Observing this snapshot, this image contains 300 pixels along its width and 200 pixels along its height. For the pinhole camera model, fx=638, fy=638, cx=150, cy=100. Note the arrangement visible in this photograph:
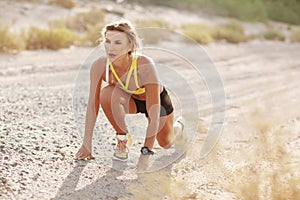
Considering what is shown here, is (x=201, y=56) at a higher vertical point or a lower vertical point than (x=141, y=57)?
lower

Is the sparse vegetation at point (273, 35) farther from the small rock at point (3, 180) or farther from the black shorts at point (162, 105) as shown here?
the small rock at point (3, 180)

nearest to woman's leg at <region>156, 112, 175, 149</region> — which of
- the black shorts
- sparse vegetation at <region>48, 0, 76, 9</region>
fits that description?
the black shorts

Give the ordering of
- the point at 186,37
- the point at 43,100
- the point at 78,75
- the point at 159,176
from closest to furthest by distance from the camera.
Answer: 1. the point at 159,176
2. the point at 43,100
3. the point at 78,75
4. the point at 186,37

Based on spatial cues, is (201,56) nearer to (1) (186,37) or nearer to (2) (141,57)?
(1) (186,37)

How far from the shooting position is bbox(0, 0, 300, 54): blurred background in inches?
460

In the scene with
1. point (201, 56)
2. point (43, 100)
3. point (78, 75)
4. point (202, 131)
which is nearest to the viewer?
point (202, 131)

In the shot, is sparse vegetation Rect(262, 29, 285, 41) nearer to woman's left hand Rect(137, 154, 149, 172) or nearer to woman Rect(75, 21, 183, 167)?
woman Rect(75, 21, 183, 167)

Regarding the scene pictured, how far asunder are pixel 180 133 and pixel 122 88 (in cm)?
86

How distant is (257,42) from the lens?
57.0 ft

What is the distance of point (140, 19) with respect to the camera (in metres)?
17.0

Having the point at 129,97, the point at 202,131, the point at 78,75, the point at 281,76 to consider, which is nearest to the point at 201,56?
the point at 281,76

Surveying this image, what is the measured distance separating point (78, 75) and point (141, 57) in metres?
4.53

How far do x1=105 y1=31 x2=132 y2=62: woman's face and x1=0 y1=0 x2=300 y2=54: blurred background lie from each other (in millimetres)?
6229

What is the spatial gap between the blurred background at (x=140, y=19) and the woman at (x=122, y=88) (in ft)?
19.7
